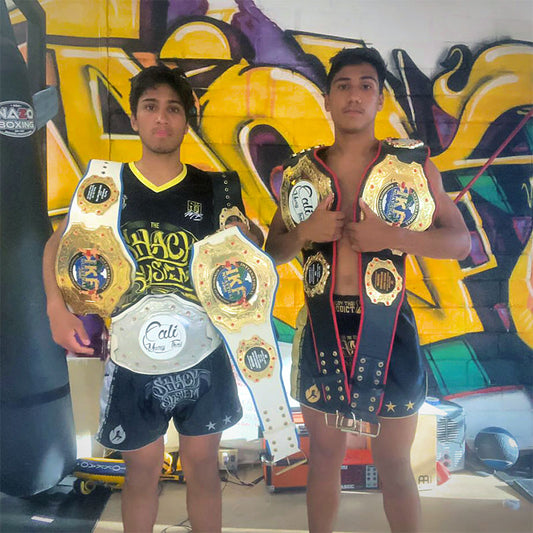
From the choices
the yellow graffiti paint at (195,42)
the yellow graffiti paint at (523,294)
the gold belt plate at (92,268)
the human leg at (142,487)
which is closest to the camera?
the gold belt plate at (92,268)

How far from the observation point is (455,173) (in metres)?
1.90

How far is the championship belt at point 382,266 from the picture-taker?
1.66 meters

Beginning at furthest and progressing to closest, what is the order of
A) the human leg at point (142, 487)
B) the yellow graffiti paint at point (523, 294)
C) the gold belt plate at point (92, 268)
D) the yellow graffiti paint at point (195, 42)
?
the yellow graffiti paint at point (523, 294), the yellow graffiti paint at point (195, 42), the human leg at point (142, 487), the gold belt plate at point (92, 268)

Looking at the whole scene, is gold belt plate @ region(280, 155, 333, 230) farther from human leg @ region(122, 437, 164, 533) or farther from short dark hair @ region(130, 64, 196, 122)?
human leg @ region(122, 437, 164, 533)

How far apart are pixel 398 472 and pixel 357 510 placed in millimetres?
232

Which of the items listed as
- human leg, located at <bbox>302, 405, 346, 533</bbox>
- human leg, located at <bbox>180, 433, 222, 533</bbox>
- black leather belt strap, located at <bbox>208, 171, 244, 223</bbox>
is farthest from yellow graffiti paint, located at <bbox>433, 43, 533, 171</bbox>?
human leg, located at <bbox>180, 433, 222, 533</bbox>

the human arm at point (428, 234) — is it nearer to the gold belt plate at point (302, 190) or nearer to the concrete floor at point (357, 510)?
the gold belt plate at point (302, 190)

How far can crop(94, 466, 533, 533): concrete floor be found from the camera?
1772 mm

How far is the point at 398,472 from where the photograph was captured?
174 centimetres

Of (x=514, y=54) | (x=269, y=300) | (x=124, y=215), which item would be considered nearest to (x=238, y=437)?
(x=269, y=300)

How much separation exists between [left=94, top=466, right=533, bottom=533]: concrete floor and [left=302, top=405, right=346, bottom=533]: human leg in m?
0.04

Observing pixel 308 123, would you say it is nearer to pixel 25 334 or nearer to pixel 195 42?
pixel 195 42

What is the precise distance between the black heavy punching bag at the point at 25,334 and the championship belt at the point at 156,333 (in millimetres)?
304

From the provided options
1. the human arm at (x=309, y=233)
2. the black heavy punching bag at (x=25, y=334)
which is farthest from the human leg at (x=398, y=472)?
the black heavy punching bag at (x=25, y=334)
